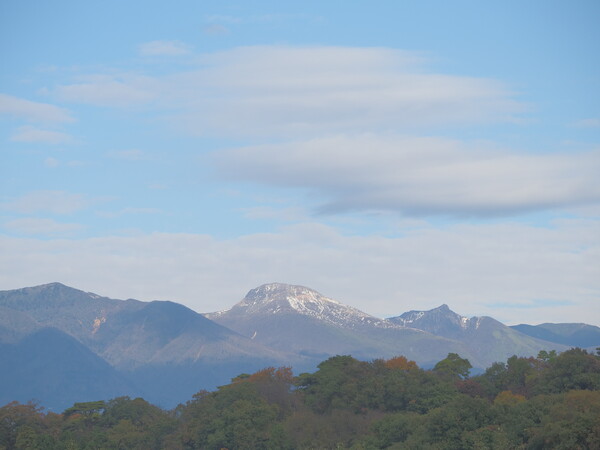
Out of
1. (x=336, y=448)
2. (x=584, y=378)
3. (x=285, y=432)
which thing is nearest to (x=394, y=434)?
(x=336, y=448)

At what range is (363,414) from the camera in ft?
437

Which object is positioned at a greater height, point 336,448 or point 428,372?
point 428,372

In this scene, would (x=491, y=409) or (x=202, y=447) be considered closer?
(x=491, y=409)

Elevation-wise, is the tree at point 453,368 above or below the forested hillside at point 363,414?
above

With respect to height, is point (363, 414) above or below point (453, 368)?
below

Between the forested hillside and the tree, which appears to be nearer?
the forested hillside

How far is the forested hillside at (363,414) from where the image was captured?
10169cm

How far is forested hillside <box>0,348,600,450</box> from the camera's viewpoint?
101688 millimetres

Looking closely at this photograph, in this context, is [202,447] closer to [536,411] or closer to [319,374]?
[319,374]

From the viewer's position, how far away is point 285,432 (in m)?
126

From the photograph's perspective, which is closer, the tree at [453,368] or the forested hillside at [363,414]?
the forested hillside at [363,414]

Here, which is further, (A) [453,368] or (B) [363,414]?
(A) [453,368]

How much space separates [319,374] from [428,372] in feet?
61.7

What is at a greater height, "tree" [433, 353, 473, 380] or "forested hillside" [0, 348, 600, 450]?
"tree" [433, 353, 473, 380]
